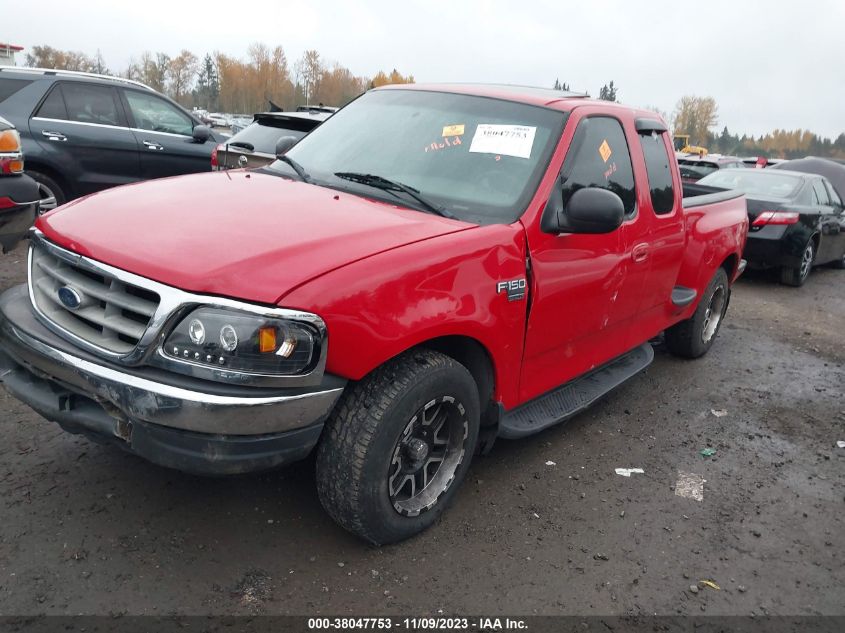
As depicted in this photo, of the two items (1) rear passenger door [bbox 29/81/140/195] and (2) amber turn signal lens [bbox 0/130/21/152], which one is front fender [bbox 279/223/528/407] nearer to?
(2) amber turn signal lens [bbox 0/130/21/152]

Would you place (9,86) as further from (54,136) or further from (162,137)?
(162,137)

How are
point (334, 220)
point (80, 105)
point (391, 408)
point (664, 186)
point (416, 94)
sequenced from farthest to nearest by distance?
point (80, 105), point (664, 186), point (416, 94), point (334, 220), point (391, 408)

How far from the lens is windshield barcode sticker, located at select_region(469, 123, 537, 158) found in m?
3.48

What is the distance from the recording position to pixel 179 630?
2.43 meters

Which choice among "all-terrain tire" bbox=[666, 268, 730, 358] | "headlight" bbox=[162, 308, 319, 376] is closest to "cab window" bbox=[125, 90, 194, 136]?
"all-terrain tire" bbox=[666, 268, 730, 358]

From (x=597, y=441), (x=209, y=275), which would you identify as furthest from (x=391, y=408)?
(x=597, y=441)

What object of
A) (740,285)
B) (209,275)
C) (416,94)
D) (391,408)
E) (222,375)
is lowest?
(740,285)

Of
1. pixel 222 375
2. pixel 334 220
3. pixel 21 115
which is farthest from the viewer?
pixel 21 115

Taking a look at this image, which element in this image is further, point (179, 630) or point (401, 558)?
point (401, 558)

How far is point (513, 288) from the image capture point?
3.10 meters

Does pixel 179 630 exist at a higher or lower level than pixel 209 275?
lower

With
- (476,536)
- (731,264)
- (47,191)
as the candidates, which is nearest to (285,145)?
(476,536)

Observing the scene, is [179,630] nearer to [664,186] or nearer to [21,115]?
[664,186]

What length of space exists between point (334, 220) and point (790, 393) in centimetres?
421
